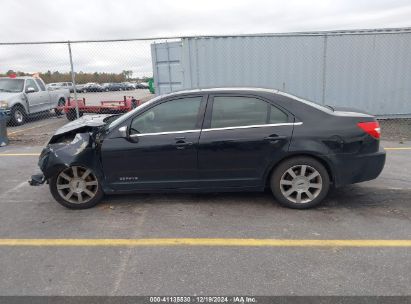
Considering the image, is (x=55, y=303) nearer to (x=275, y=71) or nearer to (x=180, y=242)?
(x=180, y=242)

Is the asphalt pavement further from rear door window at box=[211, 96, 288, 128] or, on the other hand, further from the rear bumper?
rear door window at box=[211, 96, 288, 128]

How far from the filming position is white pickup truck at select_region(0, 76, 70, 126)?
12.2m

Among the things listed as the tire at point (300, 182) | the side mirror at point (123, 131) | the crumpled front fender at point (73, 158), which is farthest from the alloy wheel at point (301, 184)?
the crumpled front fender at point (73, 158)

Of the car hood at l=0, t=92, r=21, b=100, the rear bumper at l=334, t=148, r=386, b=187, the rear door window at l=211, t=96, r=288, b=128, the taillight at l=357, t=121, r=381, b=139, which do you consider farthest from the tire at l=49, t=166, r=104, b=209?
the car hood at l=0, t=92, r=21, b=100

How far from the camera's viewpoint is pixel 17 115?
41.1 ft

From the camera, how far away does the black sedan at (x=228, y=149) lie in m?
4.20

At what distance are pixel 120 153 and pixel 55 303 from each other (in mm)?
1969

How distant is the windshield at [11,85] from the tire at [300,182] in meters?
11.7

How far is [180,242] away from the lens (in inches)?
143

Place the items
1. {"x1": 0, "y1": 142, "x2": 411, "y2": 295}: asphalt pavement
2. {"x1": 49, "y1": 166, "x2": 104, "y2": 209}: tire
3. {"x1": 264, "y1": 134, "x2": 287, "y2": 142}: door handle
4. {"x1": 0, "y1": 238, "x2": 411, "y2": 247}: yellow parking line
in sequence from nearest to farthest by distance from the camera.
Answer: {"x1": 0, "y1": 142, "x2": 411, "y2": 295}: asphalt pavement < {"x1": 0, "y1": 238, "x2": 411, "y2": 247}: yellow parking line < {"x1": 264, "y1": 134, "x2": 287, "y2": 142}: door handle < {"x1": 49, "y1": 166, "x2": 104, "y2": 209}: tire

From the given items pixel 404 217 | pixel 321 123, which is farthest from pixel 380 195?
pixel 321 123

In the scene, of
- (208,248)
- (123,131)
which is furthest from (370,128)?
(123,131)

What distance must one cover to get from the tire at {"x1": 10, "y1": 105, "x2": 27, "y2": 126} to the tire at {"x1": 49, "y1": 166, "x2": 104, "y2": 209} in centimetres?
922

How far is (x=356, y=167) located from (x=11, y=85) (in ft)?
41.8
